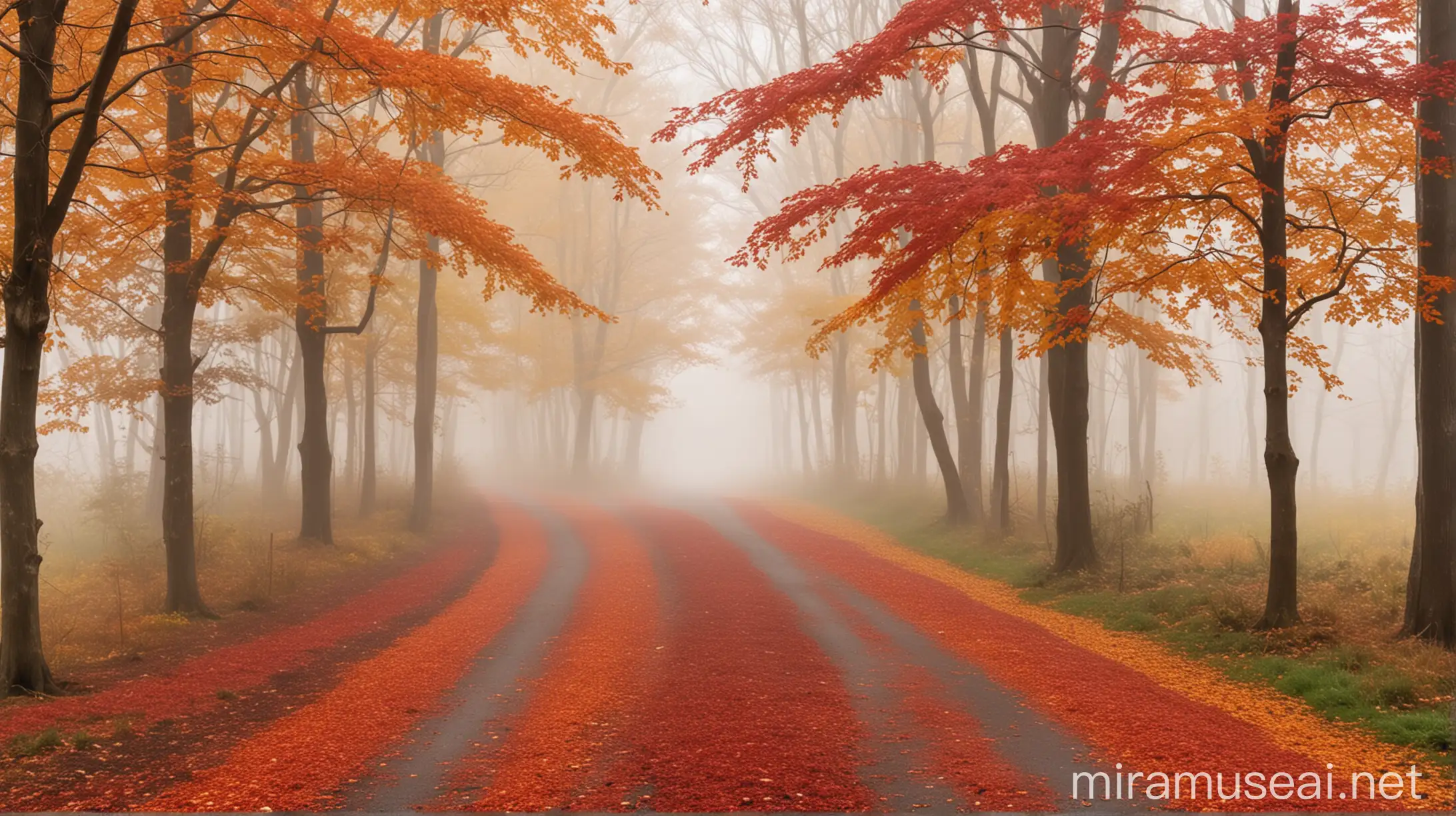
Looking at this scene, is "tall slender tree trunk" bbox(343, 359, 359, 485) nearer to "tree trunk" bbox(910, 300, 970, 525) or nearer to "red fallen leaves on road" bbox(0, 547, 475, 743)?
"red fallen leaves on road" bbox(0, 547, 475, 743)

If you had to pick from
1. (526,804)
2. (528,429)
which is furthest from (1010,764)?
(528,429)

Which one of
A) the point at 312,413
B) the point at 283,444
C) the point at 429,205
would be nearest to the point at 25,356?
the point at 429,205

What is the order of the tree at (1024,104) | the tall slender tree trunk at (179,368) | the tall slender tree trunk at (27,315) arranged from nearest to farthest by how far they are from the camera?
the tall slender tree trunk at (27,315), the tree at (1024,104), the tall slender tree trunk at (179,368)

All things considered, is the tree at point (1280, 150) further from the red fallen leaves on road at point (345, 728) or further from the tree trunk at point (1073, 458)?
the red fallen leaves on road at point (345, 728)

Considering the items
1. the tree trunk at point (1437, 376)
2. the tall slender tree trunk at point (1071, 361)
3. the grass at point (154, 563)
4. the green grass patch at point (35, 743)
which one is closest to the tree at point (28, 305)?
the grass at point (154, 563)

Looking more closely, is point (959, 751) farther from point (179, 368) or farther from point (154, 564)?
point (154, 564)

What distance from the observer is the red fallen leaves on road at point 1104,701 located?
607 cm

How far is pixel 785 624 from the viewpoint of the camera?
11094mm

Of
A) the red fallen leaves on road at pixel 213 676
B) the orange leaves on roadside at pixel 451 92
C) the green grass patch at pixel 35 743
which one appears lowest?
the red fallen leaves on road at pixel 213 676

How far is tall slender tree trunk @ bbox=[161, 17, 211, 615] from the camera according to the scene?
37.8 ft

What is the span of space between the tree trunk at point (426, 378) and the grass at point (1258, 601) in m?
10.5

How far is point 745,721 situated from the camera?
707 centimetres

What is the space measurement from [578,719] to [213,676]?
3.95 m

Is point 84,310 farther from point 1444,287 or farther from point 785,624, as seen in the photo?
point 1444,287
